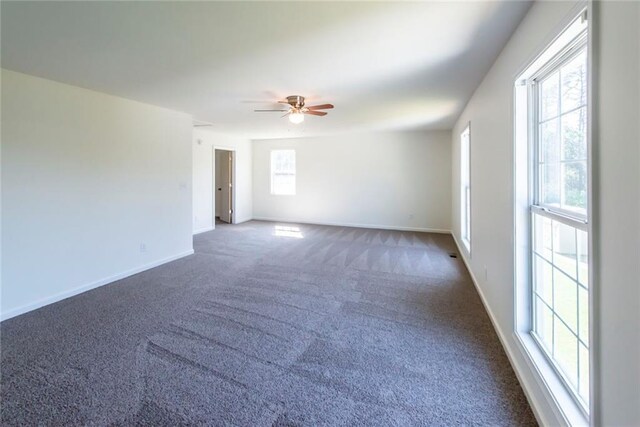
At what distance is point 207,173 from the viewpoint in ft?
22.8

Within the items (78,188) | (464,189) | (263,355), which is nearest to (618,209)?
(263,355)

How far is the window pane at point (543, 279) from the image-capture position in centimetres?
183

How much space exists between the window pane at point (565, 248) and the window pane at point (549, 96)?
663 millimetres

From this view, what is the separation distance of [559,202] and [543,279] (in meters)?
0.56

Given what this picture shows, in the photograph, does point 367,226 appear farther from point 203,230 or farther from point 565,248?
point 565,248

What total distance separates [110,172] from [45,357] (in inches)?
90.2

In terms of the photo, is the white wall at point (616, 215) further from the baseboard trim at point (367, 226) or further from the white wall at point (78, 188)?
the baseboard trim at point (367, 226)

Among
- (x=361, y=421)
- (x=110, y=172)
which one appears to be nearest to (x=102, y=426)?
(x=361, y=421)

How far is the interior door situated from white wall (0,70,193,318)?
3.30 metres

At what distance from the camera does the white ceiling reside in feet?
6.10

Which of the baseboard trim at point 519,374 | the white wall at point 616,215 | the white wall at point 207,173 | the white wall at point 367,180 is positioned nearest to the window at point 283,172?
the white wall at point 367,180

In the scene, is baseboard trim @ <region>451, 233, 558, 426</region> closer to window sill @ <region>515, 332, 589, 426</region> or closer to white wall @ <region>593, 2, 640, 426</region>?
window sill @ <region>515, 332, 589, 426</region>

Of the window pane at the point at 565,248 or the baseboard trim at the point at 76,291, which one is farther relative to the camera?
the baseboard trim at the point at 76,291

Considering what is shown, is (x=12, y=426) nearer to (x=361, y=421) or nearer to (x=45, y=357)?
(x=45, y=357)
